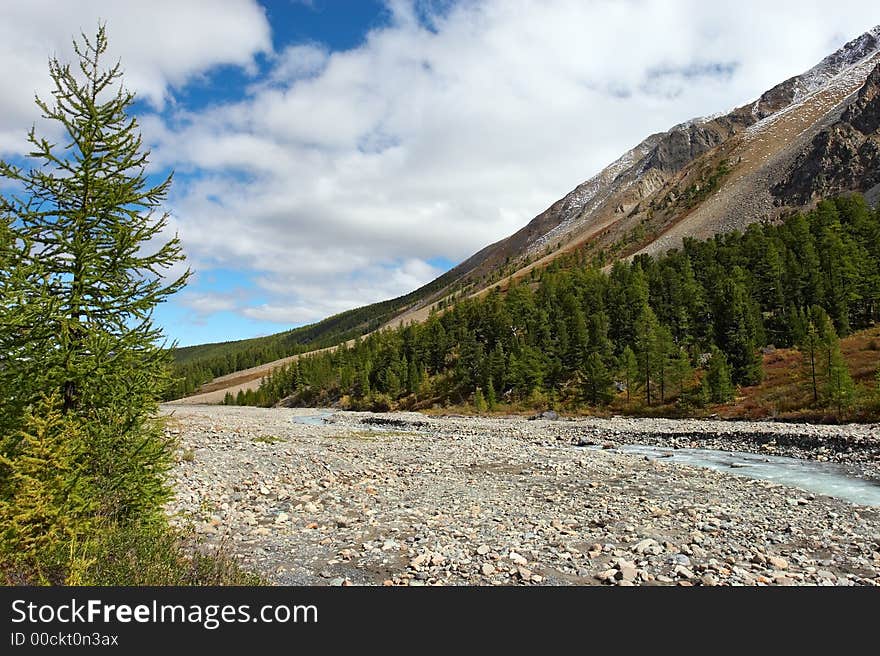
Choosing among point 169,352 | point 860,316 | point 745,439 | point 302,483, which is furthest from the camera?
point 860,316

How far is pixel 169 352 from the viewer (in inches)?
399

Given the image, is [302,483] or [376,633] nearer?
[376,633]

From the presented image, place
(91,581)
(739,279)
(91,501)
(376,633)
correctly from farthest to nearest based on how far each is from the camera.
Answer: (739,279) → (91,501) → (91,581) → (376,633)

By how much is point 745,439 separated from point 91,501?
1753 inches

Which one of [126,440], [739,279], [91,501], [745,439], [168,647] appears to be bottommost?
[745,439]

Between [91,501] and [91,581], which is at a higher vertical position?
[91,501]

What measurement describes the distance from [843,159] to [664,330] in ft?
481

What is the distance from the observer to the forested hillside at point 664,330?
6669cm

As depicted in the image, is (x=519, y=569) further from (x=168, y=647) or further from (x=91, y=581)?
(x=91, y=581)

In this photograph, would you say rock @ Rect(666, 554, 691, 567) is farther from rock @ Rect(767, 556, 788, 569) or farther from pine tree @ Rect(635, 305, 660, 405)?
pine tree @ Rect(635, 305, 660, 405)

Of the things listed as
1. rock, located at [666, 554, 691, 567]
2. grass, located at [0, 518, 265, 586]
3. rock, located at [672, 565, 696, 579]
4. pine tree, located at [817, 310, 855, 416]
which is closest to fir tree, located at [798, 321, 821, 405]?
pine tree, located at [817, 310, 855, 416]

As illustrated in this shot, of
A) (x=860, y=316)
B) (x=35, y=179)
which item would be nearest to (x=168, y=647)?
(x=35, y=179)

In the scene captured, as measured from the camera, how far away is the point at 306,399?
14575 cm

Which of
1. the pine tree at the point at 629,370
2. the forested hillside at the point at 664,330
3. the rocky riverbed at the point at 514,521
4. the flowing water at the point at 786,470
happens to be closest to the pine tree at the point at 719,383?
the forested hillside at the point at 664,330
